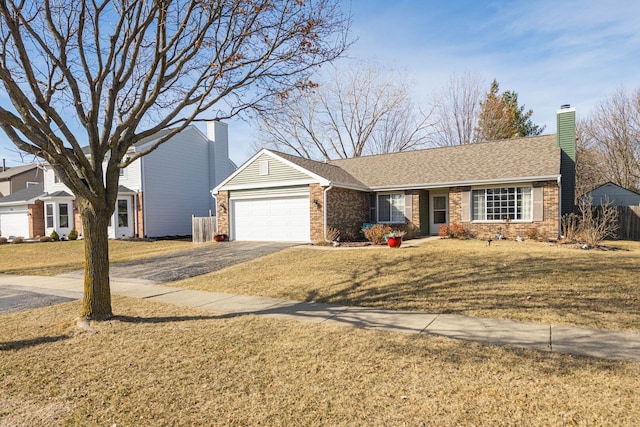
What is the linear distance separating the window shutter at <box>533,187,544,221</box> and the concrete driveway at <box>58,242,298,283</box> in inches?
387

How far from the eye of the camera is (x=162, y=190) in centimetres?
2448

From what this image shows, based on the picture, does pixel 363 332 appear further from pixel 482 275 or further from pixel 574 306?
pixel 482 275

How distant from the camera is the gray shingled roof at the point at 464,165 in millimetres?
16203

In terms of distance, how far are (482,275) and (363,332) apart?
4577mm

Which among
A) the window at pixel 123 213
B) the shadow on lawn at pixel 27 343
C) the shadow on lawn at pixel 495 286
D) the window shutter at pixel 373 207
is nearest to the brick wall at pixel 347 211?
the window shutter at pixel 373 207

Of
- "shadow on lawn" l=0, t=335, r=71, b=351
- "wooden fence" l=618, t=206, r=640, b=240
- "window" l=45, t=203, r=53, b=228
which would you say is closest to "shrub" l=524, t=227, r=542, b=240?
"wooden fence" l=618, t=206, r=640, b=240

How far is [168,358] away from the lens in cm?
468

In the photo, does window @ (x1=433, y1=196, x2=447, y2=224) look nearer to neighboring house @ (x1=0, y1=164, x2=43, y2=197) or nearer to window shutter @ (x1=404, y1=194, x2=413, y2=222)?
window shutter @ (x1=404, y1=194, x2=413, y2=222)

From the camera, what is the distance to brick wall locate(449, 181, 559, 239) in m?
15.2

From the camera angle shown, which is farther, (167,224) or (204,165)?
(204,165)

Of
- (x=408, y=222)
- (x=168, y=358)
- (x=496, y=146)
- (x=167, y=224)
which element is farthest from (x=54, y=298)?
(x=496, y=146)

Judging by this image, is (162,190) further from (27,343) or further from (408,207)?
(27,343)

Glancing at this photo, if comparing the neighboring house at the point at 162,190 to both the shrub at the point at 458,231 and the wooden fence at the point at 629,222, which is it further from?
the wooden fence at the point at 629,222

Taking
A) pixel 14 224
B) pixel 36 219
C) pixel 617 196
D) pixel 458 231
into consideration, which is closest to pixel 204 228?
pixel 458 231
